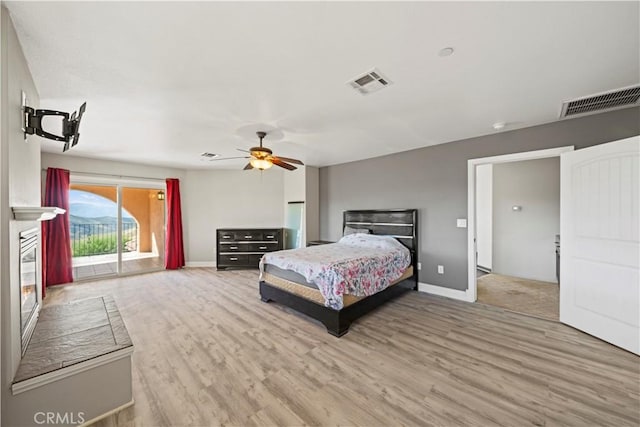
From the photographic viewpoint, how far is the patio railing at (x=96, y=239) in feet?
16.8

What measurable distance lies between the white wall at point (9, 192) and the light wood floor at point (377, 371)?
715 millimetres

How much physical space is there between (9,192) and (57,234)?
4.36m

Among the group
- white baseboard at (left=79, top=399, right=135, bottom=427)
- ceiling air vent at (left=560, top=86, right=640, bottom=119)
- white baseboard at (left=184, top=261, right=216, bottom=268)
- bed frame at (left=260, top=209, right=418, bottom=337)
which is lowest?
Answer: white baseboard at (left=79, top=399, right=135, bottom=427)

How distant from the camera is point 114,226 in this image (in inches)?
211

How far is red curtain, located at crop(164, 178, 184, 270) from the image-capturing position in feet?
19.2

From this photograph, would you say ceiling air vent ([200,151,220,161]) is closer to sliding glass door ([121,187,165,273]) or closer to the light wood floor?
sliding glass door ([121,187,165,273])

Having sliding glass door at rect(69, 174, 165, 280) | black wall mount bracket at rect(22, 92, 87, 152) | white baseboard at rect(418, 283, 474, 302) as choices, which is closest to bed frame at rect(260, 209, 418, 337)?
white baseboard at rect(418, 283, 474, 302)

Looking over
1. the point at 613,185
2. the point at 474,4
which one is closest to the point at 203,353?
the point at 474,4

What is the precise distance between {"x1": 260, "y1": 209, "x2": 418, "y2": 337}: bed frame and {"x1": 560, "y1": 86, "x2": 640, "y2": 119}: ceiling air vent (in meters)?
2.30

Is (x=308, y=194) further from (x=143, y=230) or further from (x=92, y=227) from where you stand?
(x=92, y=227)

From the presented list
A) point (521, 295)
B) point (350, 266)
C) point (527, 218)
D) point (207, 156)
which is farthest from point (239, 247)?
point (527, 218)

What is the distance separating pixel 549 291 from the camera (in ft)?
13.6

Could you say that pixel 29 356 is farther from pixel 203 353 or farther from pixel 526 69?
pixel 526 69

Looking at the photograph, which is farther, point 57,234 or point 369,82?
point 57,234
